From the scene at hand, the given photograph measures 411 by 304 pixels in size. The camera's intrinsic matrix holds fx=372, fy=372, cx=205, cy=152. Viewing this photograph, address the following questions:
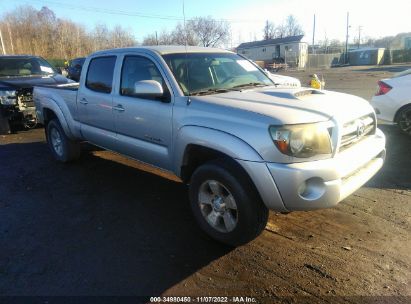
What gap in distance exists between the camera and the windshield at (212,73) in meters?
4.00

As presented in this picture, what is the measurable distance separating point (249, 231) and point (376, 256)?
1.14m

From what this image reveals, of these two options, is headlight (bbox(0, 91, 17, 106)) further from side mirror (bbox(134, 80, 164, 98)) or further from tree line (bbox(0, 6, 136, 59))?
tree line (bbox(0, 6, 136, 59))

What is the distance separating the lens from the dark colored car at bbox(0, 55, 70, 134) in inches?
343

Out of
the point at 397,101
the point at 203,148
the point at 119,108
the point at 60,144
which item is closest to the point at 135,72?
the point at 119,108

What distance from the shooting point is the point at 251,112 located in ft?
10.3

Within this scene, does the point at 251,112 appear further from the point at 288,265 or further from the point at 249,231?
the point at 288,265

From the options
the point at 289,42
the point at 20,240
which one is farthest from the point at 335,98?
the point at 289,42

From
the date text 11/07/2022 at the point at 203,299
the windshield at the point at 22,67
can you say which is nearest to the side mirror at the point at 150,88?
the date text 11/07/2022 at the point at 203,299

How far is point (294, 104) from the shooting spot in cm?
334

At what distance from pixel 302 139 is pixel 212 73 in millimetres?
1683

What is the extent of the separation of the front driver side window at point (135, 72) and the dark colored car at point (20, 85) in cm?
492

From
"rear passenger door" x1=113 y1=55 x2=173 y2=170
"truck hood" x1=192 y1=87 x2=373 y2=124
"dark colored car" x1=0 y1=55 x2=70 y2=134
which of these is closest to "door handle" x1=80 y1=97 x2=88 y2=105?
"rear passenger door" x1=113 y1=55 x2=173 y2=170

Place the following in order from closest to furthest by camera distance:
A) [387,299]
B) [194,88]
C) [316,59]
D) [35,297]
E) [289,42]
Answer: [387,299]
[35,297]
[194,88]
[316,59]
[289,42]

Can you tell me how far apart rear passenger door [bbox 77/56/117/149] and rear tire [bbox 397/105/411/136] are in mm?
5420
